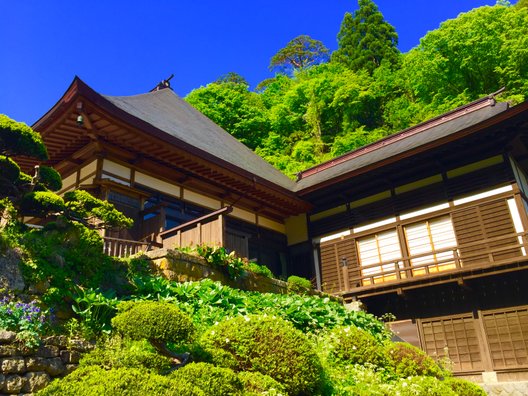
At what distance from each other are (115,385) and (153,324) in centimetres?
125

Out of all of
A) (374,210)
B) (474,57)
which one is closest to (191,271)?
(374,210)

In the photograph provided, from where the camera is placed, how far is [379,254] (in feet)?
50.2

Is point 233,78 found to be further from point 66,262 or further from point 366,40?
point 66,262

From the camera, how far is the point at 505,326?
12117 millimetres

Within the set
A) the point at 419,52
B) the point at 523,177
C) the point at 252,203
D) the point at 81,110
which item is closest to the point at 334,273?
the point at 252,203

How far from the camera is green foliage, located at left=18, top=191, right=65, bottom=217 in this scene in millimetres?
7273

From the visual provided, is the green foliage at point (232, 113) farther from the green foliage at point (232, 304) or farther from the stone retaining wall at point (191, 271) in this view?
the green foliage at point (232, 304)

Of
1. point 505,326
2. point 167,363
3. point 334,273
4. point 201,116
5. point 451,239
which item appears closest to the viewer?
point 167,363

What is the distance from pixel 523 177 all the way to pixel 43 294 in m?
14.3

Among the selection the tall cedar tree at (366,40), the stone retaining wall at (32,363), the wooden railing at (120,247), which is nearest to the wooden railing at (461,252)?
the wooden railing at (120,247)

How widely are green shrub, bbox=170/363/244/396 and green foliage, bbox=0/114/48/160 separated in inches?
185

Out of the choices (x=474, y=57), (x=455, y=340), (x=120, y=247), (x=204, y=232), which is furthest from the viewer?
(x=474, y=57)

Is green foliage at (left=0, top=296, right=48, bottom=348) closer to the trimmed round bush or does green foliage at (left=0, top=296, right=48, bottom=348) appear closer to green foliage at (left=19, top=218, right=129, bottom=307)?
green foliage at (left=19, top=218, right=129, bottom=307)

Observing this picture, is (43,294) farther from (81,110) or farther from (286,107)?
(286,107)
